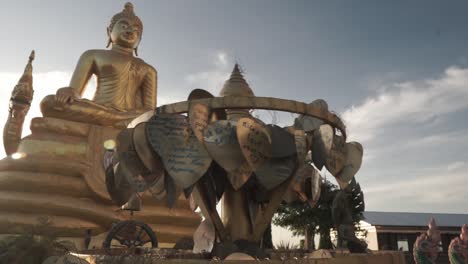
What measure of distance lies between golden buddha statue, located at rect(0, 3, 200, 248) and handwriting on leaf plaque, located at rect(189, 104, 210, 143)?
7.50 m

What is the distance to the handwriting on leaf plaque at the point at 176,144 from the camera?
4.29m

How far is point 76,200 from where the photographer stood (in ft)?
37.8

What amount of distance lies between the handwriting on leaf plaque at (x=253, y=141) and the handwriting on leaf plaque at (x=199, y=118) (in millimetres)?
433

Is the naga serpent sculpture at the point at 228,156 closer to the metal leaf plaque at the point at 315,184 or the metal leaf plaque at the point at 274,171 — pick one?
the metal leaf plaque at the point at 274,171

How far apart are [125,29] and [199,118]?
12.2 m

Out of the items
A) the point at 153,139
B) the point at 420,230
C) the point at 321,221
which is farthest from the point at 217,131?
the point at 420,230

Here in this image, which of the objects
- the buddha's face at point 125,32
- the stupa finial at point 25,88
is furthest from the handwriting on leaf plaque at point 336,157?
the buddha's face at point 125,32

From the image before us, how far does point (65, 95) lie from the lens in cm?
1238

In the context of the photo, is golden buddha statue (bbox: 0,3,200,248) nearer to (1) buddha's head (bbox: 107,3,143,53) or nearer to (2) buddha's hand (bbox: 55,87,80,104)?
(2) buddha's hand (bbox: 55,87,80,104)

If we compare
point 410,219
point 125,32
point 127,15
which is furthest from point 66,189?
point 410,219

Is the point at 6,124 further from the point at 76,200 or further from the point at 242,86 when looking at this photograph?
the point at 242,86

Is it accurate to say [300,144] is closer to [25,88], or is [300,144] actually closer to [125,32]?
[25,88]

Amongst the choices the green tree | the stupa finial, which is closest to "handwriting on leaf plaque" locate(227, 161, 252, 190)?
the stupa finial

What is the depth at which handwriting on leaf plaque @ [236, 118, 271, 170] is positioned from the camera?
4191mm
